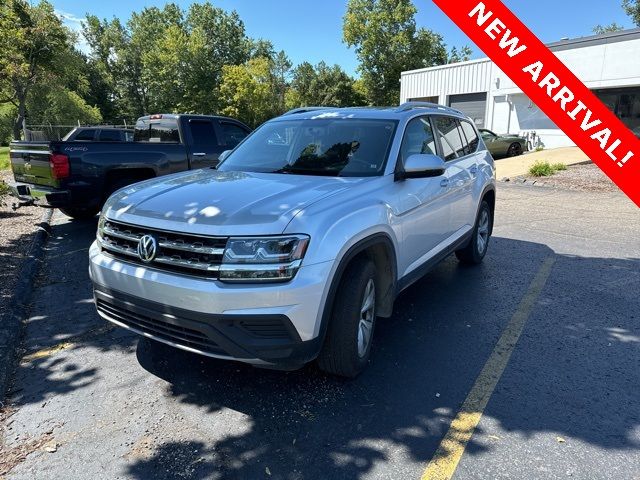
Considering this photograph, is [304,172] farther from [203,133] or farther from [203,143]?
[203,133]

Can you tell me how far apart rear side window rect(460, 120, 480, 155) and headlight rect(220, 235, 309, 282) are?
11.7ft

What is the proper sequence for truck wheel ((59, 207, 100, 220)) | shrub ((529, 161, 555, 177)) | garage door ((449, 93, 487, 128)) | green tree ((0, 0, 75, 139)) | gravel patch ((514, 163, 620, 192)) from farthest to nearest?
garage door ((449, 93, 487, 128)), green tree ((0, 0, 75, 139)), shrub ((529, 161, 555, 177)), gravel patch ((514, 163, 620, 192)), truck wheel ((59, 207, 100, 220))

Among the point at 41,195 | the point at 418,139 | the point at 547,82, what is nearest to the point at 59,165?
the point at 41,195

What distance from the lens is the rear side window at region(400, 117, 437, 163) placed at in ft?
13.2

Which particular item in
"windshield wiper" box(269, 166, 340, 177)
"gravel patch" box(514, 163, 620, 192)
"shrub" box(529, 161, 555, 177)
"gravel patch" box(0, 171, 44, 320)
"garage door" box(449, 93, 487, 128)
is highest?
"garage door" box(449, 93, 487, 128)

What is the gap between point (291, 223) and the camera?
272 cm

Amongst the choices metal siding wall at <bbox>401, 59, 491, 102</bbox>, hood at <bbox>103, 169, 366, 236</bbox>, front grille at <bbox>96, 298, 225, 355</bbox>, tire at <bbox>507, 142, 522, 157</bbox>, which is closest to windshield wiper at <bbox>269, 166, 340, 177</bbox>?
hood at <bbox>103, 169, 366, 236</bbox>

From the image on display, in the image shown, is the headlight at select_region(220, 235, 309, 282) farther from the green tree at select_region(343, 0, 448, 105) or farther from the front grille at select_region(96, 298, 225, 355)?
the green tree at select_region(343, 0, 448, 105)

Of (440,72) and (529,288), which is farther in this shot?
(440,72)

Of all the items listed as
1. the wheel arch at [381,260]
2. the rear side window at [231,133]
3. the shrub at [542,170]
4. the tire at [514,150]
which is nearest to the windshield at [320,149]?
the wheel arch at [381,260]

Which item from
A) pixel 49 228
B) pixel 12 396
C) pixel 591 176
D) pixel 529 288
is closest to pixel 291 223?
pixel 12 396

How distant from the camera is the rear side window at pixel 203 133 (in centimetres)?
825

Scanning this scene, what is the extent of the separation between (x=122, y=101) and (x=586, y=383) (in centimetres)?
6627

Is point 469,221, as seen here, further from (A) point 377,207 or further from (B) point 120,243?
(B) point 120,243
